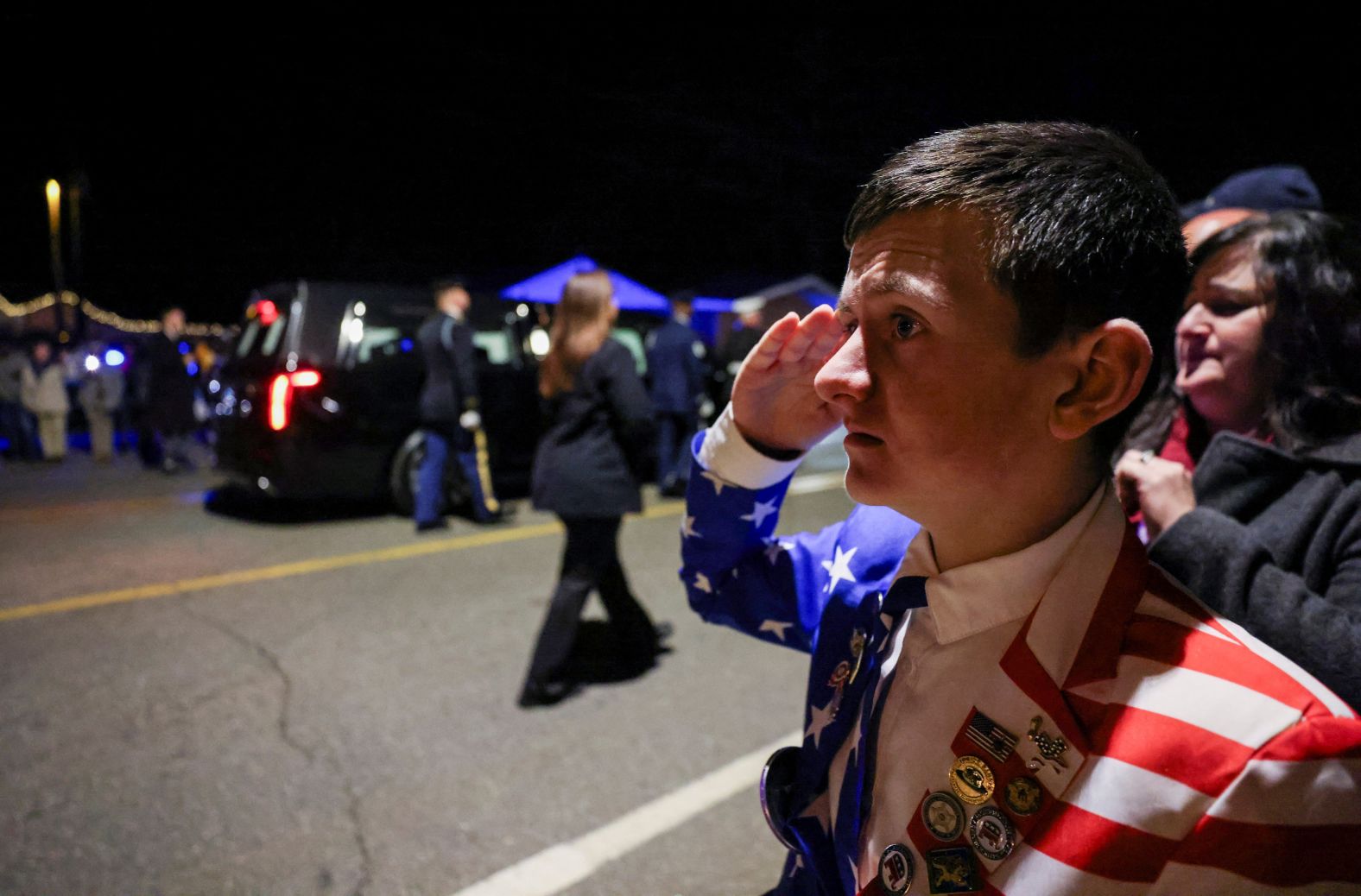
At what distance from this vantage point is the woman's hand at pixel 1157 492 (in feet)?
4.90

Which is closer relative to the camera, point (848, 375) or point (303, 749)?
point (848, 375)

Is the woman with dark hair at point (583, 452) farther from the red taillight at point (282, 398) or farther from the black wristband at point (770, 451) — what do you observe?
the red taillight at point (282, 398)

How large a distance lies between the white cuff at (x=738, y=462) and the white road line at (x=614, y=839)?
4.90 feet

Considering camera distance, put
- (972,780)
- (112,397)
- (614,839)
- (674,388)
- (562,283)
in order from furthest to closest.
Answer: (112,397) < (562,283) < (674,388) < (614,839) < (972,780)

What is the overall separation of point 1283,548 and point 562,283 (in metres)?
9.71

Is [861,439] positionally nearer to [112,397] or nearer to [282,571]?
[282,571]

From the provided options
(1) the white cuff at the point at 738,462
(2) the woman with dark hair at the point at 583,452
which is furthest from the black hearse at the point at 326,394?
(1) the white cuff at the point at 738,462

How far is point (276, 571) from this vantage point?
5.82 meters

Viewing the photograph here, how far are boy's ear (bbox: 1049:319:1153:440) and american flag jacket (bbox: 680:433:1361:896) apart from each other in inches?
4.8

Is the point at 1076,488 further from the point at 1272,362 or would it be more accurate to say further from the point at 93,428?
the point at 93,428

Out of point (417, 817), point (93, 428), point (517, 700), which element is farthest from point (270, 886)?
point (93, 428)

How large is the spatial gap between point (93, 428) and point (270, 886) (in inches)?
452

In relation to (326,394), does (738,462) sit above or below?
above

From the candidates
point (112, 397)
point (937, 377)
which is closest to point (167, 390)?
point (112, 397)
